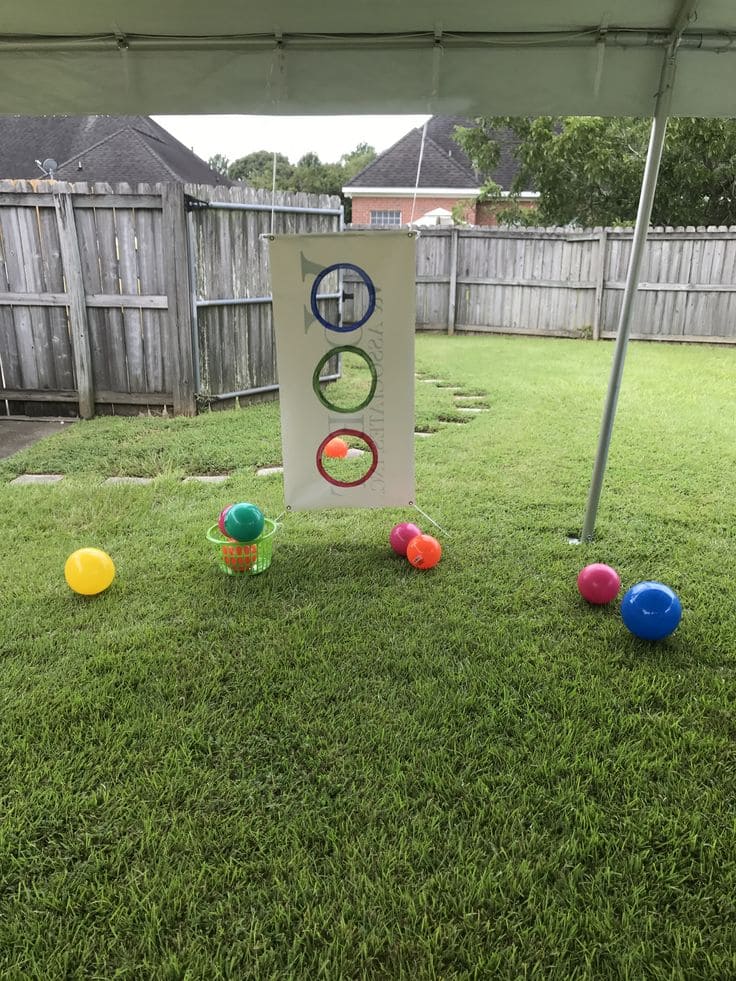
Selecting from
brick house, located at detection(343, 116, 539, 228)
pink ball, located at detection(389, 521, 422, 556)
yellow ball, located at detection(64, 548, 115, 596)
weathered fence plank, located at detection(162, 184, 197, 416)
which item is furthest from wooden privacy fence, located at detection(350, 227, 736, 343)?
yellow ball, located at detection(64, 548, 115, 596)

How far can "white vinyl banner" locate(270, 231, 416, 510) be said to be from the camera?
10.9 feet

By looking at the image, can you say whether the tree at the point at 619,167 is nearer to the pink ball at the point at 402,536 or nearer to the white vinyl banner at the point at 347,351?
the white vinyl banner at the point at 347,351

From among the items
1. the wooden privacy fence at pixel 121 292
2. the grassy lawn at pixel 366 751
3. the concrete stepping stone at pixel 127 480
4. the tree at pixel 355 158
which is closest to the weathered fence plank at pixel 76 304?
the wooden privacy fence at pixel 121 292

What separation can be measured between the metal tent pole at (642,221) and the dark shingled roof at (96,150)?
13.3m

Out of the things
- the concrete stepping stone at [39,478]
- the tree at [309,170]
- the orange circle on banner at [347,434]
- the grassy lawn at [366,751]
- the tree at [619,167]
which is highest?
the tree at [309,170]

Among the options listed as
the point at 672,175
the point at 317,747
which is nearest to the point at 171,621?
the point at 317,747

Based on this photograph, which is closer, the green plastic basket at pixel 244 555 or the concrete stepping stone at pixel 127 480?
the green plastic basket at pixel 244 555

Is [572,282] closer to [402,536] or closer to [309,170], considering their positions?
[402,536]

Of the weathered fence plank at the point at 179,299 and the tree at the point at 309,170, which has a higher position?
the tree at the point at 309,170

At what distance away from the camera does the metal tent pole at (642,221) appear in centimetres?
297

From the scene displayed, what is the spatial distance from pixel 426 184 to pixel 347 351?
20.5 meters

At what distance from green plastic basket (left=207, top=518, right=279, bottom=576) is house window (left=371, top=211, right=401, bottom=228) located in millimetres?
21025

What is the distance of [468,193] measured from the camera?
2125 centimetres

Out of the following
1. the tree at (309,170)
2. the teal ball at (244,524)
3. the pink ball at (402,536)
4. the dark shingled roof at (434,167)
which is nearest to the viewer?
the teal ball at (244,524)
